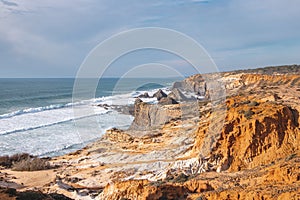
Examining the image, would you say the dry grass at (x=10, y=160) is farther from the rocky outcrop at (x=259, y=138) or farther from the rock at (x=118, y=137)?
the rocky outcrop at (x=259, y=138)

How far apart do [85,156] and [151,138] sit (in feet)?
17.4

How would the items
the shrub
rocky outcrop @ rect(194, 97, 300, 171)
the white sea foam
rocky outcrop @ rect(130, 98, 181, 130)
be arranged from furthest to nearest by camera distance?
rocky outcrop @ rect(130, 98, 181, 130)
the white sea foam
the shrub
rocky outcrop @ rect(194, 97, 300, 171)

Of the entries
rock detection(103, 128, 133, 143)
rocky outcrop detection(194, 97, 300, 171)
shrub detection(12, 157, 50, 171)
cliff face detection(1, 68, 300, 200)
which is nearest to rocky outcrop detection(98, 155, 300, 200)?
cliff face detection(1, 68, 300, 200)

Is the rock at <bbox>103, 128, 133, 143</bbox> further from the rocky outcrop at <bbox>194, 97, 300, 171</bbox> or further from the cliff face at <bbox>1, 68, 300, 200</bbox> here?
the rocky outcrop at <bbox>194, 97, 300, 171</bbox>

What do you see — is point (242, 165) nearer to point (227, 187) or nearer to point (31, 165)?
point (227, 187)

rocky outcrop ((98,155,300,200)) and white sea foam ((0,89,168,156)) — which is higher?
rocky outcrop ((98,155,300,200))

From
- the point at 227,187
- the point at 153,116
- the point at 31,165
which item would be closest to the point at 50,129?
the point at 153,116

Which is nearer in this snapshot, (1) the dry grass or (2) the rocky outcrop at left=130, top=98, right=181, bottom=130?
(1) the dry grass

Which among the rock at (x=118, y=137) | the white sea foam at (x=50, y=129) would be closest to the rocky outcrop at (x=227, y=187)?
the rock at (x=118, y=137)

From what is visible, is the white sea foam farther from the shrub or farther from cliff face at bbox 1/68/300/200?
cliff face at bbox 1/68/300/200

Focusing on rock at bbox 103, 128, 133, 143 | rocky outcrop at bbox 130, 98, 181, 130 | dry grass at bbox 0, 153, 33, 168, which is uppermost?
rocky outcrop at bbox 130, 98, 181, 130

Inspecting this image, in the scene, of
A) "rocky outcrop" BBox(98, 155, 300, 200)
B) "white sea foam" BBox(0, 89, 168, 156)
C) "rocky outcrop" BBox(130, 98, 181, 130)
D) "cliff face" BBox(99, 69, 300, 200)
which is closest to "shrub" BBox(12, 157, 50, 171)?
"white sea foam" BBox(0, 89, 168, 156)

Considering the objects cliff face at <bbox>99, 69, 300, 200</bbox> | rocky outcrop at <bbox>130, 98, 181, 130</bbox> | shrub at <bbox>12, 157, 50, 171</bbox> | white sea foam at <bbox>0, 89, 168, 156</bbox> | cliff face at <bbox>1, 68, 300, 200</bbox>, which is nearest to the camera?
cliff face at <bbox>99, 69, 300, 200</bbox>

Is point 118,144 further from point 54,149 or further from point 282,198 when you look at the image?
point 282,198
